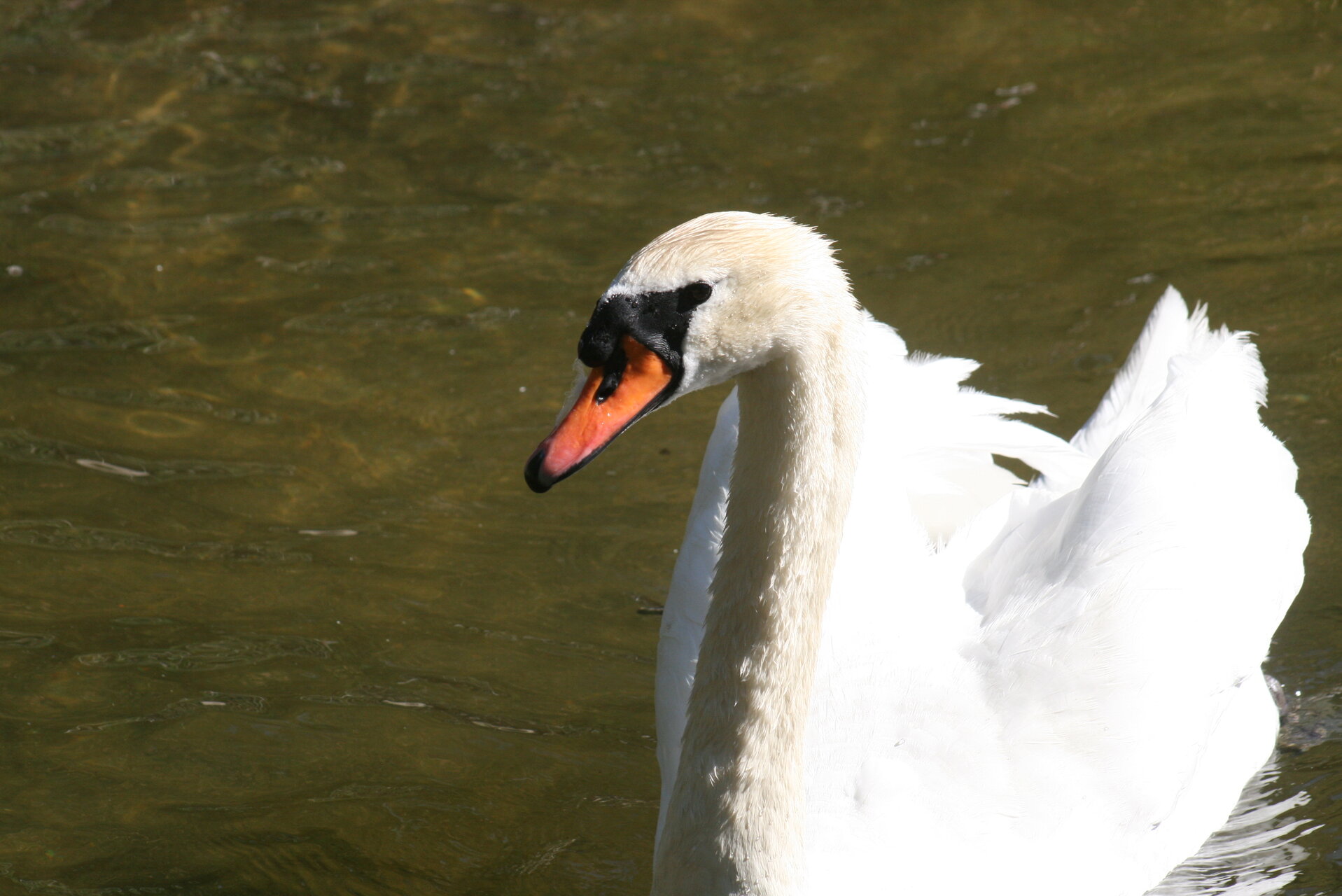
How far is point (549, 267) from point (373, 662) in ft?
9.41

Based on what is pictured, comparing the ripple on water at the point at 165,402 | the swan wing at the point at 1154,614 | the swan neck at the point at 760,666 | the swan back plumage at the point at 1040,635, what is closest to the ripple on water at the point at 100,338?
the ripple on water at the point at 165,402

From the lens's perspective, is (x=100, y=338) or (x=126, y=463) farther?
(x=100, y=338)

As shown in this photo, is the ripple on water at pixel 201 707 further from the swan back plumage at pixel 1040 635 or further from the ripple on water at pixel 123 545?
the swan back plumage at pixel 1040 635

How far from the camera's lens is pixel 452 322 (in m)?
6.93

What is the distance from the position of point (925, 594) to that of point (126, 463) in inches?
124

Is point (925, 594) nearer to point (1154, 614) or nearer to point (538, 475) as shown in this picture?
point (1154, 614)

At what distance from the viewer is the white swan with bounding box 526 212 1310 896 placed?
2939 millimetres

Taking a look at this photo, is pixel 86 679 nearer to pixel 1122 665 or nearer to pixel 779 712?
pixel 779 712

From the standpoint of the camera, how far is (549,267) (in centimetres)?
732

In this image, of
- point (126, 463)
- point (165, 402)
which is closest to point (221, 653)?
point (126, 463)

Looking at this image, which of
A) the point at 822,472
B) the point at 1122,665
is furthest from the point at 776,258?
the point at 1122,665

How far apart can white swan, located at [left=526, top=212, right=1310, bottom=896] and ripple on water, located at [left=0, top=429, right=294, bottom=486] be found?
2072 millimetres

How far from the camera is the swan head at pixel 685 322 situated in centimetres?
282

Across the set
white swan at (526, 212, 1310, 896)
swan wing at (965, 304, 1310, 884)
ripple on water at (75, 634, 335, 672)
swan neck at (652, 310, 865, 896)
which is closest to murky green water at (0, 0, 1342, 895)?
ripple on water at (75, 634, 335, 672)
